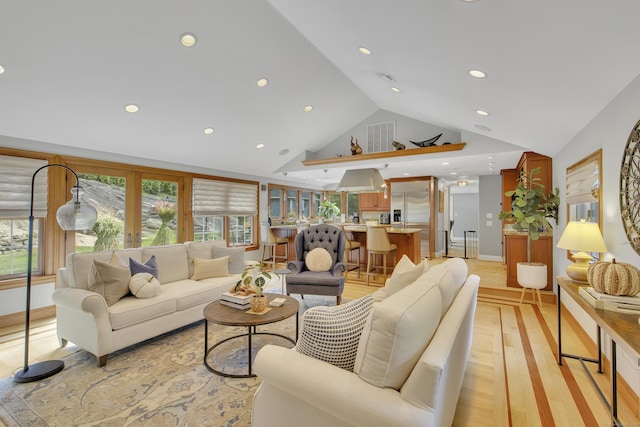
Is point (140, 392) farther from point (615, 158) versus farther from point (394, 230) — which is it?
point (394, 230)

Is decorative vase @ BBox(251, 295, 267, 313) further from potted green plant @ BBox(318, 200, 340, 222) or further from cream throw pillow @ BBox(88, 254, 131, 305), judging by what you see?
potted green plant @ BBox(318, 200, 340, 222)

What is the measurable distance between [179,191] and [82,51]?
3026 mm

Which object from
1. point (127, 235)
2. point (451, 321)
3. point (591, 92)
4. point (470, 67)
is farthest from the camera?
point (127, 235)

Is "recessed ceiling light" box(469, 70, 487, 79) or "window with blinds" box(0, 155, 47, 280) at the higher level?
"recessed ceiling light" box(469, 70, 487, 79)

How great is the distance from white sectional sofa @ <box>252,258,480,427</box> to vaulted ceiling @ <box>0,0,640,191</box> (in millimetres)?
1716

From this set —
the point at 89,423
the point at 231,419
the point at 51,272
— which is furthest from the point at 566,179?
the point at 51,272

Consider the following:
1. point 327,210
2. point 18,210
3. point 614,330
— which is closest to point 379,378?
point 614,330

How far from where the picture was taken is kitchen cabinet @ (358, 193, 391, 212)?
8758 mm

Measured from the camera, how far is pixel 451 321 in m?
1.66

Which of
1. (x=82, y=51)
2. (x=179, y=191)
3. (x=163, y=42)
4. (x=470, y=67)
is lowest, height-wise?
(x=179, y=191)

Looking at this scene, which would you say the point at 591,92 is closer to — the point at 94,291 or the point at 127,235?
the point at 94,291

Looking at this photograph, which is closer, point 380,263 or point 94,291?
point 94,291

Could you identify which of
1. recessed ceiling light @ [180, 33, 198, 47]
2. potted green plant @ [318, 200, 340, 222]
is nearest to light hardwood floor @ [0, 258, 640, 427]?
recessed ceiling light @ [180, 33, 198, 47]

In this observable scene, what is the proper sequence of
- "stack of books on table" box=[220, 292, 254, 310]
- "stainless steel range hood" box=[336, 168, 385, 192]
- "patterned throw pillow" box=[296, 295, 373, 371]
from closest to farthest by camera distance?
"patterned throw pillow" box=[296, 295, 373, 371] → "stack of books on table" box=[220, 292, 254, 310] → "stainless steel range hood" box=[336, 168, 385, 192]
